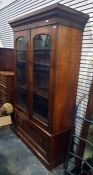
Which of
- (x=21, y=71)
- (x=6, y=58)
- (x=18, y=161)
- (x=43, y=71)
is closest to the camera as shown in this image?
(x=43, y=71)

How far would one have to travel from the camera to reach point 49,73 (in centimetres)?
198

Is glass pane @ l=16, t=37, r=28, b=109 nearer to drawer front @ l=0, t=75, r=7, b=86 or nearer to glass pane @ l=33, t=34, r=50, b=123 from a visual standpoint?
glass pane @ l=33, t=34, r=50, b=123

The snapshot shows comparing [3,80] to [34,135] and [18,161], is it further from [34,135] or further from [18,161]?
[18,161]

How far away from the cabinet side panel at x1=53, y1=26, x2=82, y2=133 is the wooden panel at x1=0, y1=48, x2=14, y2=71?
1.87 metres

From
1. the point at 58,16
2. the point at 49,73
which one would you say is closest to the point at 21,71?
the point at 49,73

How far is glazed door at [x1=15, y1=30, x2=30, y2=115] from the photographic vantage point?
94.5 inches

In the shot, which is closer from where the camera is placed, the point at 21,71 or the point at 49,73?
the point at 49,73

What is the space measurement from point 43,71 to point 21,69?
63cm

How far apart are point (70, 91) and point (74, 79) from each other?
0.54 ft

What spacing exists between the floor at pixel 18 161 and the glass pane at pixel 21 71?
0.66m

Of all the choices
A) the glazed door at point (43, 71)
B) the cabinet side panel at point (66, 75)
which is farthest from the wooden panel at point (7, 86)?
the cabinet side panel at point (66, 75)

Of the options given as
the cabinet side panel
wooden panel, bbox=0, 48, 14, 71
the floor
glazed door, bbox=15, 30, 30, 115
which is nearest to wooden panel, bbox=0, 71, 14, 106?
glazed door, bbox=15, 30, 30, 115

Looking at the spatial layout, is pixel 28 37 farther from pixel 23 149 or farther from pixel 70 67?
pixel 23 149

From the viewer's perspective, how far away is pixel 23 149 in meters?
2.62
